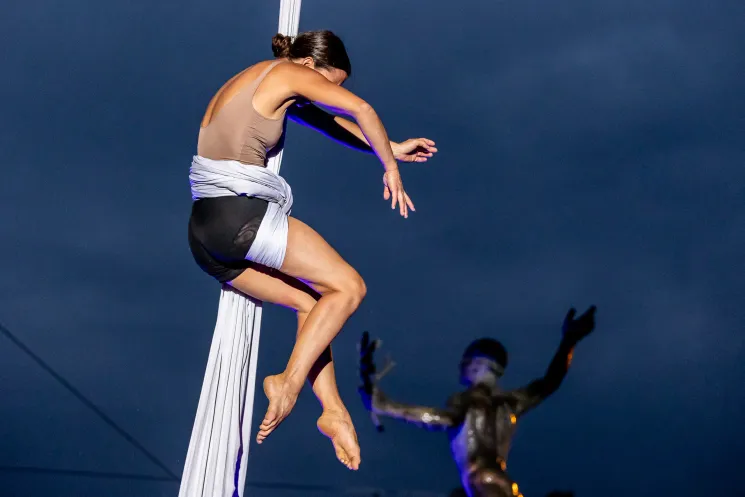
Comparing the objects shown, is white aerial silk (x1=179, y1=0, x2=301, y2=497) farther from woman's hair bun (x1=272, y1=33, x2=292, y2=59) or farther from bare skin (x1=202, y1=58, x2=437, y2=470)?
woman's hair bun (x1=272, y1=33, x2=292, y2=59)

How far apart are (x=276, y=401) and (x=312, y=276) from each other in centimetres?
43

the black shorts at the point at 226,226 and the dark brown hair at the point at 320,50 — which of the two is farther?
the dark brown hair at the point at 320,50

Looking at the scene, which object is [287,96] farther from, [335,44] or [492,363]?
[492,363]

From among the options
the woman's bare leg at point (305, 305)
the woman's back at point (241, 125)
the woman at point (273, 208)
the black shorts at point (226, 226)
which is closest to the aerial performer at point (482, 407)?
the woman's bare leg at point (305, 305)

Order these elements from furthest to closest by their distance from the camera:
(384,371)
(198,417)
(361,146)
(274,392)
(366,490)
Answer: (366,490) → (384,371) → (361,146) → (198,417) → (274,392)

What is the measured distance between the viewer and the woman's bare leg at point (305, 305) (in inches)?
122

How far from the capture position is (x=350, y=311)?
3.03 meters

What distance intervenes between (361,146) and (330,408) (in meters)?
1.01

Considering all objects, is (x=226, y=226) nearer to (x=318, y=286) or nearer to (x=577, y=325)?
(x=318, y=286)

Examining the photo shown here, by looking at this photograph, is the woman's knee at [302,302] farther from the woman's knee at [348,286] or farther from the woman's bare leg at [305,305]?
the woman's knee at [348,286]

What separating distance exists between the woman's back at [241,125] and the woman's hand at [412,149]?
1.96 feet

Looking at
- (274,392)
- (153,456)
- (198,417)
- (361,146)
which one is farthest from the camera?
(153,456)

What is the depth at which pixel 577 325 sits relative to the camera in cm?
451

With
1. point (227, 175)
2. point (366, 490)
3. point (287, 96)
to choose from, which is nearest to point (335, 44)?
point (287, 96)
